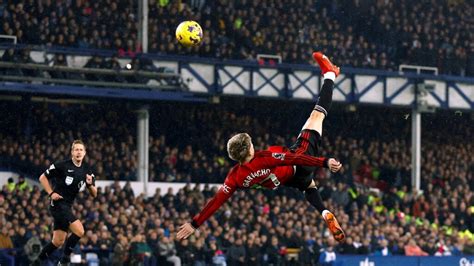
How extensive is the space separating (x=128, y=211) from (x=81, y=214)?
1.40 meters

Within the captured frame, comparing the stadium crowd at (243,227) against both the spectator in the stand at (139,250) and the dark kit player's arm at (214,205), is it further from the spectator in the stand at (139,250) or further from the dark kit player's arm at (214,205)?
the dark kit player's arm at (214,205)

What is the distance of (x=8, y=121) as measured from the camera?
34.4 m

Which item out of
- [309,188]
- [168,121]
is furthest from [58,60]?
[309,188]

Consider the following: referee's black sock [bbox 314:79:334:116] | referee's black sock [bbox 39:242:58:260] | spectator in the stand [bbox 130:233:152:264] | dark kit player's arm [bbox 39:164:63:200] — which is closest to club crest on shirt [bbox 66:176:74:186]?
dark kit player's arm [bbox 39:164:63:200]

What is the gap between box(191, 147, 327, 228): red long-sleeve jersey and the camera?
16891mm

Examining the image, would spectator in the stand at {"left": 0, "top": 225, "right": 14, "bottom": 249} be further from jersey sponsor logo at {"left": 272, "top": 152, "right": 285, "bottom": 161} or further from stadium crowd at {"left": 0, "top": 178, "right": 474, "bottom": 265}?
jersey sponsor logo at {"left": 272, "top": 152, "right": 285, "bottom": 161}

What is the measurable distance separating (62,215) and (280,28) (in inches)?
715

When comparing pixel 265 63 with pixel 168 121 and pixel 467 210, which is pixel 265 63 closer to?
pixel 168 121

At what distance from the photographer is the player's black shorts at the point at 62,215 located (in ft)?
65.5

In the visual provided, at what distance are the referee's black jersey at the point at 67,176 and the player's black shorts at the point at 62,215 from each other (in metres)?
0.12

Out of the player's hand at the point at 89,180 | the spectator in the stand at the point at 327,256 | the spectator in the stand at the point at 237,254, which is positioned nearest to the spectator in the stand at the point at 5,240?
the spectator in the stand at the point at 237,254

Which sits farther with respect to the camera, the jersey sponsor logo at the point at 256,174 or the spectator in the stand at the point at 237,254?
the spectator in the stand at the point at 237,254

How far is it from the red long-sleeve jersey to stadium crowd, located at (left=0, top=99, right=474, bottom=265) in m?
10.2

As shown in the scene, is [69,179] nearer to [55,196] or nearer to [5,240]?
[55,196]
